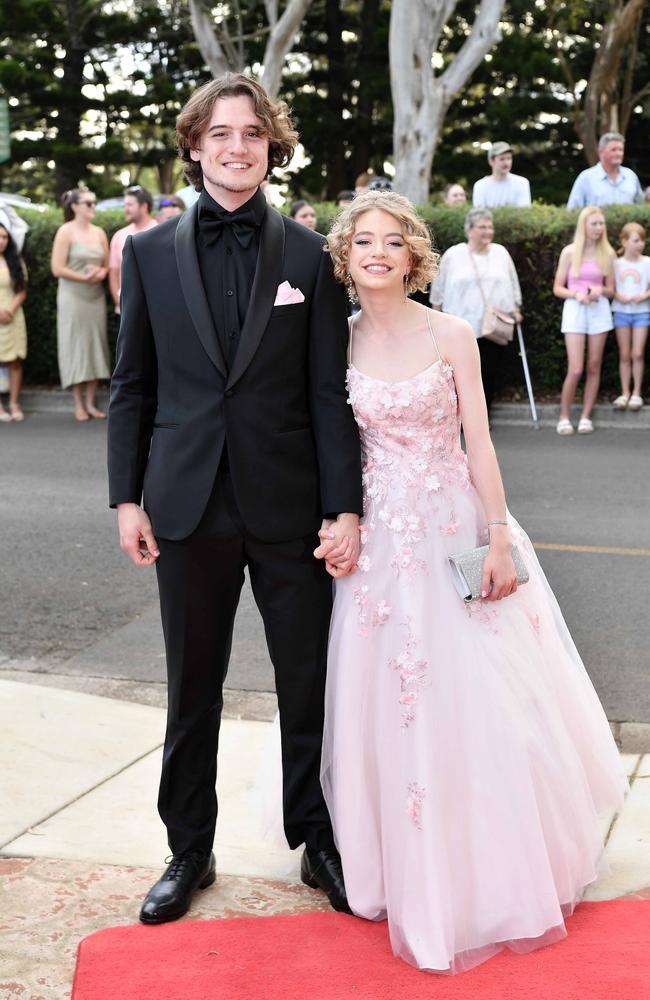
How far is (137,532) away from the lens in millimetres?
3555

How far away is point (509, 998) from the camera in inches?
121

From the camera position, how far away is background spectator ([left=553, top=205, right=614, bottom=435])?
12.0 metres

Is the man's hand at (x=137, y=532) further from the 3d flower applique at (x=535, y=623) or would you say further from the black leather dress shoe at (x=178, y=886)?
the 3d flower applique at (x=535, y=623)

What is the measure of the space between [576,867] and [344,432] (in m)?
1.34

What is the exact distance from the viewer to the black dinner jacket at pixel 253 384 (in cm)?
340

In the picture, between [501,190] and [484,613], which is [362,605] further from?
[501,190]

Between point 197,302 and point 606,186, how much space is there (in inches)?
432

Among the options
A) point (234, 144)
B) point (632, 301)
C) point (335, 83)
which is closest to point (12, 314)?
point (632, 301)

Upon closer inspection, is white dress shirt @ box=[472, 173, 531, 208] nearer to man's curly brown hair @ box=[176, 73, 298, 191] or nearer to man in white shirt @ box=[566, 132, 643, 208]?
man in white shirt @ box=[566, 132, 643, 208]

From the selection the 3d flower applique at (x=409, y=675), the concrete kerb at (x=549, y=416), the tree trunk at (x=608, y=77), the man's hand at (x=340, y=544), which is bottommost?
the concrete kerb at (x=549, y=416)

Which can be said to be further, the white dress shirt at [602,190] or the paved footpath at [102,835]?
the white dress shirt at [602,190]

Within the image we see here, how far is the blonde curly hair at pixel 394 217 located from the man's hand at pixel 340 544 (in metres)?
0.66

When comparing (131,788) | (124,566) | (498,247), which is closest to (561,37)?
(498,247)

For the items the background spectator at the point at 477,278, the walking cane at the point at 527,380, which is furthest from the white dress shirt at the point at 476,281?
the walking cane at the point at 527,380
